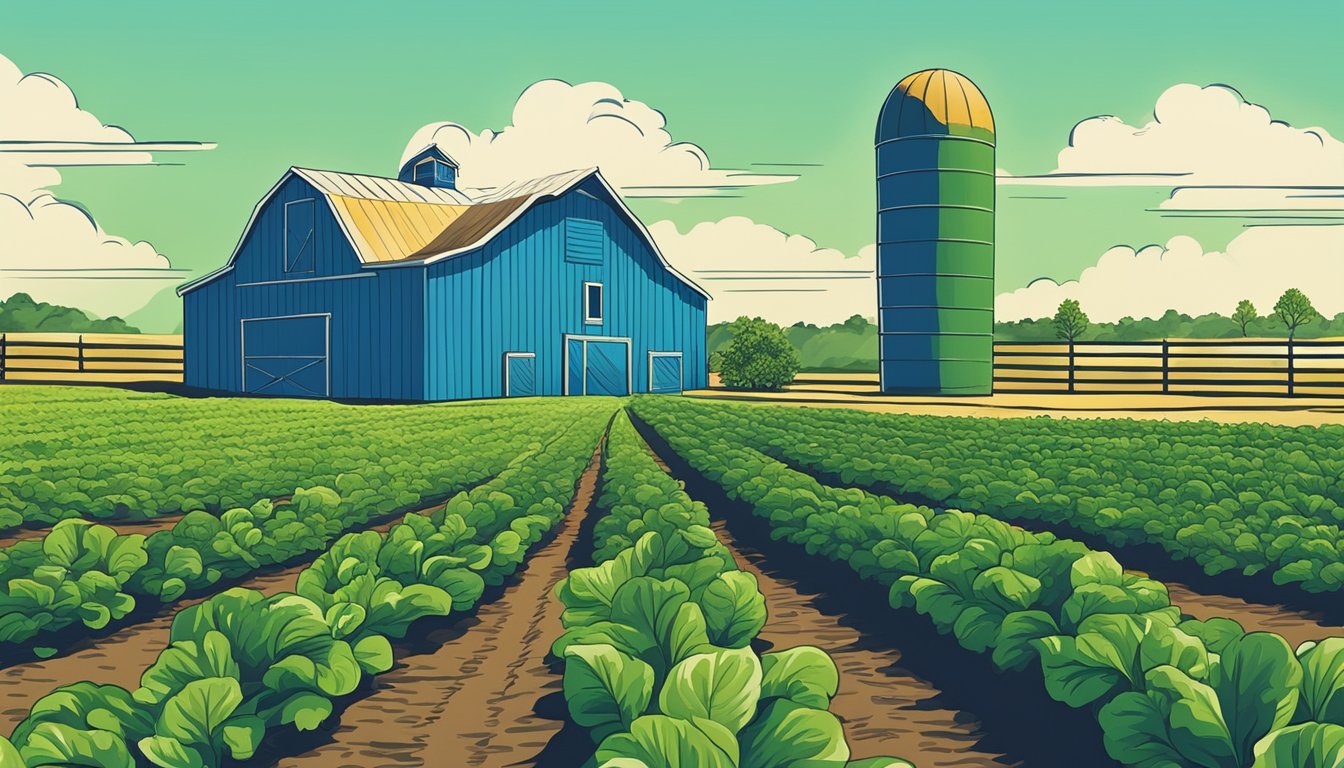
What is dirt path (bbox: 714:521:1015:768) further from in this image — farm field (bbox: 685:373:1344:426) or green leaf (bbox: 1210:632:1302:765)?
farm field (bbox: 685:373:1344:426)

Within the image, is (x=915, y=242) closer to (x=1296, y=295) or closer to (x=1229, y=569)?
(x=1229, y=569)

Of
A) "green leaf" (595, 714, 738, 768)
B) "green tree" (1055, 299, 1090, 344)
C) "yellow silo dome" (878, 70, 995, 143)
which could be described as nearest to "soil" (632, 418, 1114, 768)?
"green leaf" (595, 714, 738, 768)

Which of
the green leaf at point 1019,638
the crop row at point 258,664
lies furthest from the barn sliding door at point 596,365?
the green leaf at point 1019,638

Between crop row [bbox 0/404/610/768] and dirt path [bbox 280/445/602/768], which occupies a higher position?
crop row [bbox 0/404/610/768]

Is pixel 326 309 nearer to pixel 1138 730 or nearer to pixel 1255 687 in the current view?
pixel 1138 730

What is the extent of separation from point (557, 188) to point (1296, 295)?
8496 cm

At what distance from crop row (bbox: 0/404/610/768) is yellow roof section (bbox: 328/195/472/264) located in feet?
78.9

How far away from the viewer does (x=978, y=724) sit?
3523mm

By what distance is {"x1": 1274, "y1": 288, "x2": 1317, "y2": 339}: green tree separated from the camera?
9181 centimetres

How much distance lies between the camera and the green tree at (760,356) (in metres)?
34.9

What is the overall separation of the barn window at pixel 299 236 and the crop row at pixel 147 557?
2391 centimetres

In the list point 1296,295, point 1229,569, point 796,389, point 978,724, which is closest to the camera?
point 978,724

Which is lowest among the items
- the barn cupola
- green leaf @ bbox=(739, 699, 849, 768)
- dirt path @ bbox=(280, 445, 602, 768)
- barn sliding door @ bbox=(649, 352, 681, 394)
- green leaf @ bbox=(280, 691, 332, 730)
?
dirt path @ bbox=(280, 445, 602, 768)

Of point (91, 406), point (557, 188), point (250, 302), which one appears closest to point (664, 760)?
point (91, 406)
